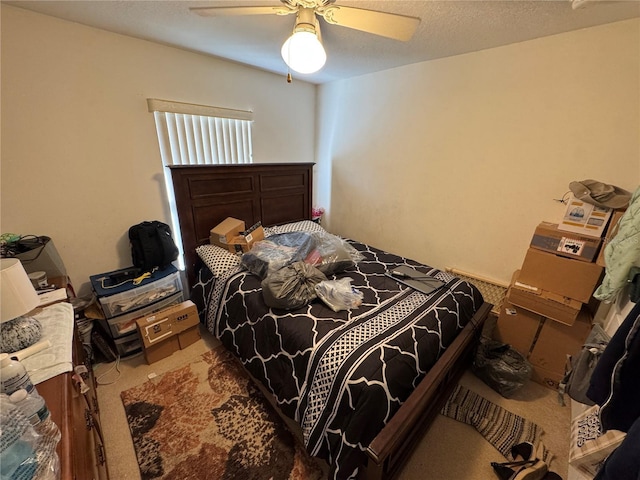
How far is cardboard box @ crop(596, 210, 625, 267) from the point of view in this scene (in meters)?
1.60

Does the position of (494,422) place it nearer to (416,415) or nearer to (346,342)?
(416,415)

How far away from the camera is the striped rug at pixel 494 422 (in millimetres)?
1545

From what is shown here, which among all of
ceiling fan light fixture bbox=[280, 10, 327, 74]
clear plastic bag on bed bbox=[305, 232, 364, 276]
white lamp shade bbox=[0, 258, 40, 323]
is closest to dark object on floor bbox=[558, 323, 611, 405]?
clear plastic bag on bed bbox=[305, 232, 364, 276]

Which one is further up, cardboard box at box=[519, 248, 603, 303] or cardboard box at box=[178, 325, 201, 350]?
cardboard box at box=[519, 248, 603, 303]

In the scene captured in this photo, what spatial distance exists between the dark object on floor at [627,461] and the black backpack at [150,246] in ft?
8.62

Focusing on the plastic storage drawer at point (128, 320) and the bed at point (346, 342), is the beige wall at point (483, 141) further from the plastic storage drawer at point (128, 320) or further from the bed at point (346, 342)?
the plastic storage drawer at point (128, 320)

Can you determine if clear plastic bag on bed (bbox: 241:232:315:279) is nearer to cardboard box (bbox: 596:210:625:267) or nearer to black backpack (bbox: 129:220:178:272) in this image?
black backpack (bbox: 129:220:178:272)

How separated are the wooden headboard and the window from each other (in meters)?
0.18

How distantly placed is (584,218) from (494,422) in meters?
1.43

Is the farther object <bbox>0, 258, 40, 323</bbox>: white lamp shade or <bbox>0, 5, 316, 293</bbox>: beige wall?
<bbox>0, 5, 316, 293</bbox>: beige wall

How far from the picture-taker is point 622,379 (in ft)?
2.88

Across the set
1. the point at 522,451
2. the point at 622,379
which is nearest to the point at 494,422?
the point at 522,451

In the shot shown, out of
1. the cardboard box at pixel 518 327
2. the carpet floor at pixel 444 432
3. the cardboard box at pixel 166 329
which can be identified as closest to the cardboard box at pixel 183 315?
the cardboard box at pixel 166 329

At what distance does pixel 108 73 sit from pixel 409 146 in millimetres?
2581
